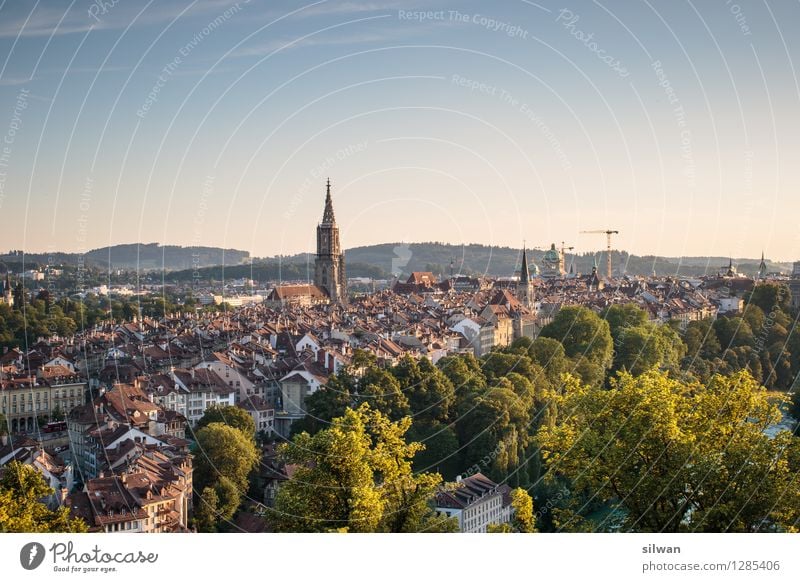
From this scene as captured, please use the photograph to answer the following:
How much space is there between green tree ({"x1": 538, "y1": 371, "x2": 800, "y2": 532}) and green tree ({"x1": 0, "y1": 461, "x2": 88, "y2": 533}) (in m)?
3.88

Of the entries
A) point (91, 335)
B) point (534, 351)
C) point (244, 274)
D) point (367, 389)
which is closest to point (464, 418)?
point (367, 389)

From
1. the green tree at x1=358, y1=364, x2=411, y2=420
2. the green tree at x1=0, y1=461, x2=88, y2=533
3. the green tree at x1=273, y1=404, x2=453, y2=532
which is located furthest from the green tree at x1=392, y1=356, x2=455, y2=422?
the green tree at x1=0, y1=461, x2=88, y2=533

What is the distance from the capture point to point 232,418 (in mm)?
18031

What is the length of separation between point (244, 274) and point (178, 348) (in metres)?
63.0

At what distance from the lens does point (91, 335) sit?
30484 millimetres

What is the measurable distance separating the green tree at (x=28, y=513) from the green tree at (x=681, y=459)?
3.88 metres

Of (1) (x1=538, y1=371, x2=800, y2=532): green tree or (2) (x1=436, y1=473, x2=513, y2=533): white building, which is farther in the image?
(2) (x1=436, y1=473, x2=513, y2=533): white building

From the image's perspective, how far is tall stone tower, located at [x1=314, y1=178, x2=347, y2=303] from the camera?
50.2 metres

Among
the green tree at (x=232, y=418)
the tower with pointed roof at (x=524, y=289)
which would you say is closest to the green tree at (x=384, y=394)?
the green tree at (x=232, y=418)

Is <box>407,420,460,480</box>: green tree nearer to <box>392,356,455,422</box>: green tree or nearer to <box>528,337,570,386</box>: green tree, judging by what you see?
<box>392,356,455,422</box>: green tree

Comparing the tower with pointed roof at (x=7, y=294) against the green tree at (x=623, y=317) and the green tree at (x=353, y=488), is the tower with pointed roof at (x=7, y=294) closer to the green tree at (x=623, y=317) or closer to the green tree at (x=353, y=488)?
the green tree at (x=623, y=317)

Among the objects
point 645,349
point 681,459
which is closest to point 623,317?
point 645,349

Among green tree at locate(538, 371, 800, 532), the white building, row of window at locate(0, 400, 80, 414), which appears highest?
green tree at locate(538, 371, 800, 532)
